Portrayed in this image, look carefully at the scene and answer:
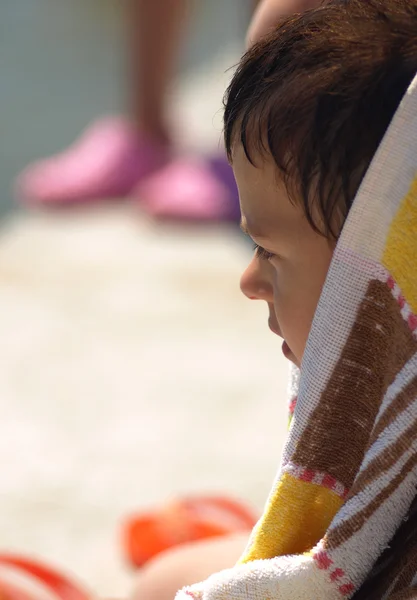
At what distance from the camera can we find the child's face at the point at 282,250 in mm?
828

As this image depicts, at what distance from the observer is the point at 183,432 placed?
1909mm

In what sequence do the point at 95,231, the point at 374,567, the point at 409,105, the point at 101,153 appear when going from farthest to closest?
the point at 101,153
the point at 95,231
the point at 374,567
the point at 409,105

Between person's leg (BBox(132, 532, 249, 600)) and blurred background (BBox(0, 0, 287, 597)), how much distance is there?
10.6 inches

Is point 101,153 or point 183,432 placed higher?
point 101,153

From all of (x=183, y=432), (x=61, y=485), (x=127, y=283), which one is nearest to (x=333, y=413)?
(x=61, y=485)

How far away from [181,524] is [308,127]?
0.81m

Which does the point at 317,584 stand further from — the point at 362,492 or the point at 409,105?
the point at 409,105

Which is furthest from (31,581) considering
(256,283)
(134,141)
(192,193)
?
(134,141)

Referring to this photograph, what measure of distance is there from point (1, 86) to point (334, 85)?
12.8 ft

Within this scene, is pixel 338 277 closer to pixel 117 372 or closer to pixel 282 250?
pixel 282 250

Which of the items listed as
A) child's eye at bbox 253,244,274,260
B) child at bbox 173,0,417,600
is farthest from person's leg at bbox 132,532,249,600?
child's eye at bbox 253,244,274,260

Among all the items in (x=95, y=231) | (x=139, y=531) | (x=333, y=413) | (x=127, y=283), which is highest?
(x=95, y=231)

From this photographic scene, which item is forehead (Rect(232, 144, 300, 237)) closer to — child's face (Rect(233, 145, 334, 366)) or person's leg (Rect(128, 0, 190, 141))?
child's face (Rect(233, 145, 334, 366))

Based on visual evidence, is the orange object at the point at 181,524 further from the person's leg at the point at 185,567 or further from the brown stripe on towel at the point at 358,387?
the brown stripe on towel at the point at 358,387
